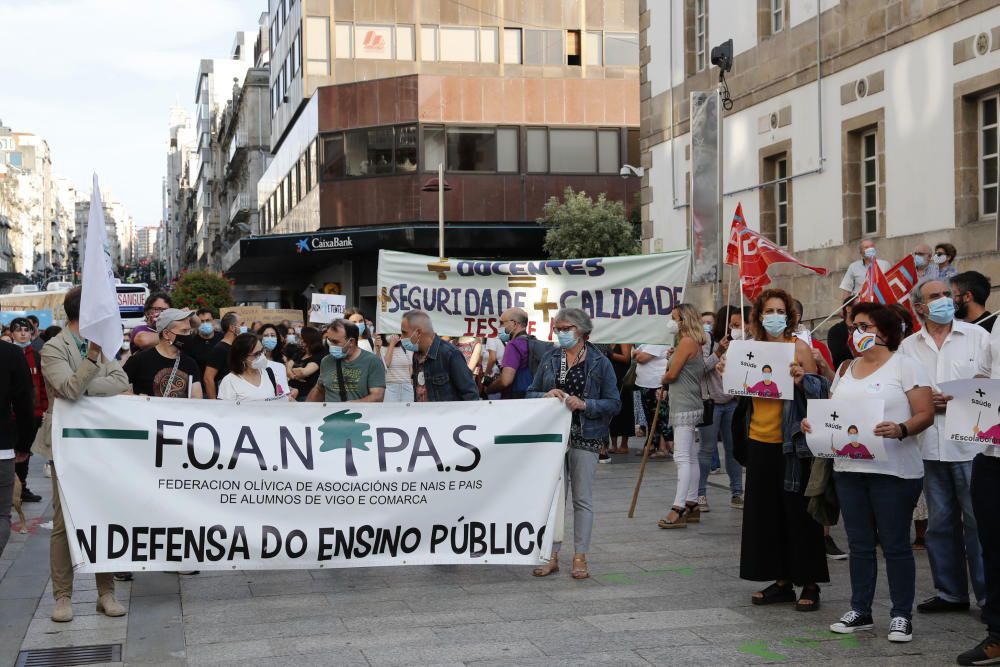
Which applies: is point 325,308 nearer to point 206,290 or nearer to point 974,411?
point 974,411

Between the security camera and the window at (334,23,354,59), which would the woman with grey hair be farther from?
the window at (334,23,354,59)

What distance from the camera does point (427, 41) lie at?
43.1 meters

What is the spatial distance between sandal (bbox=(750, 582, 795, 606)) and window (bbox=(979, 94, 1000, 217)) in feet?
30.6

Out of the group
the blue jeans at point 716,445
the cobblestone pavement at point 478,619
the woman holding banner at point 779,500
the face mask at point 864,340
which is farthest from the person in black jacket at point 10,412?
the blue jeans at point 716,445

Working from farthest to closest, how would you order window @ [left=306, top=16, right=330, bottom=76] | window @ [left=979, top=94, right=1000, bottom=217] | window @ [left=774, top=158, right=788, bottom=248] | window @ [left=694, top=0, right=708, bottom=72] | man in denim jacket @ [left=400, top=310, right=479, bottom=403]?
window @ [left=306, top=16, right=330, bottom=76], window @ [left=694, top=0, right=708, bottom=72], window @ [left=774, top=158, right=788, bottom=248], window @ [left=979, top=94, right=1000, bottom=217], man in denim jacket @ [left=400, top=310, right=479, bottom=403]

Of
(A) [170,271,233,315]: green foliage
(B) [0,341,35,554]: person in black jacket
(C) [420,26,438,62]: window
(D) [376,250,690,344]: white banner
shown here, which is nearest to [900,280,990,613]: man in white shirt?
(D) [376,250,690,344]: white banner

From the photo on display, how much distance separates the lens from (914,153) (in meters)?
16.6

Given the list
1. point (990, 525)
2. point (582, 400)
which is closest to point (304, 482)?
point (582, 400)

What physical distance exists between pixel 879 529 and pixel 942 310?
1.45 m

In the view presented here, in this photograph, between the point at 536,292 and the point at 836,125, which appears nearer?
the point at 536,292

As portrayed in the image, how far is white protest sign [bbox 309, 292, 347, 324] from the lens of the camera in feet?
64.7

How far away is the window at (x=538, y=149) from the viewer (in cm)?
3971

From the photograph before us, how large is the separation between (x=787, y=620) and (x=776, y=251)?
5.39 m

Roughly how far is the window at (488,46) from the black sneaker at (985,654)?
38.8 meters
